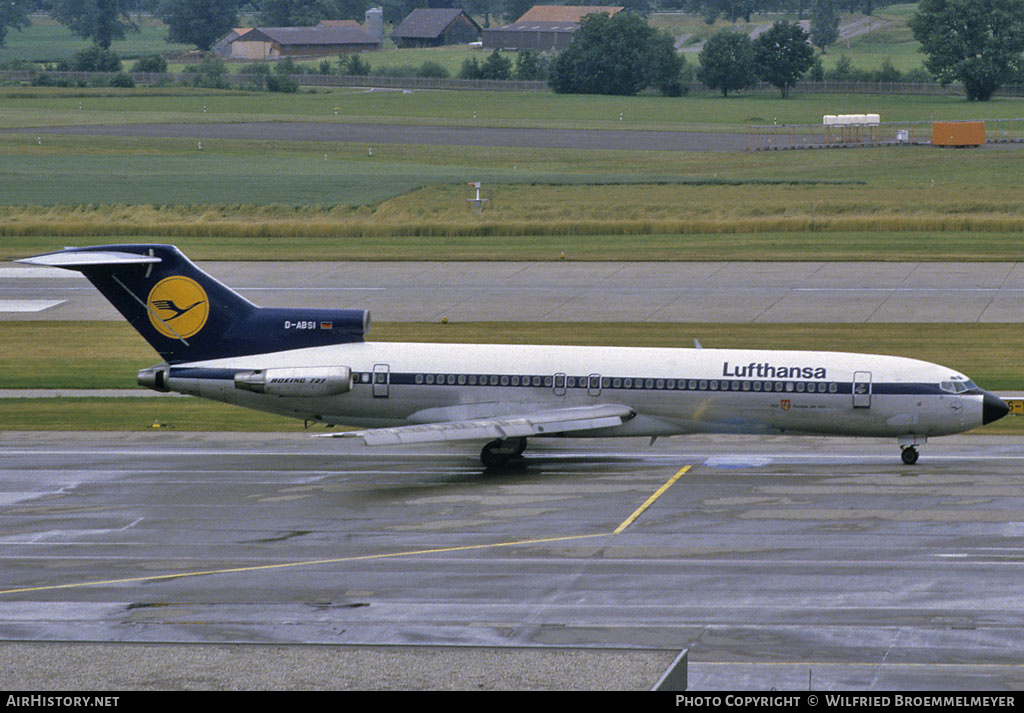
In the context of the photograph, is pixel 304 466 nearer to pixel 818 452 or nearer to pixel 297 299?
pixel 818 452

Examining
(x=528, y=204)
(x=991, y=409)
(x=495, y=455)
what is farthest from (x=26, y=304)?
(x=991, y=409)

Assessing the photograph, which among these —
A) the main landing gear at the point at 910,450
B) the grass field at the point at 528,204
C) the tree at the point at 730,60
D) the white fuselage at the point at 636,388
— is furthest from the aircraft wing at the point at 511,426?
the tree at the point at 730,60

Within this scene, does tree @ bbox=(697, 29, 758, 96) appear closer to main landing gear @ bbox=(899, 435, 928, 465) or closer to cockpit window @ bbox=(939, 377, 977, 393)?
main landing gear @ bbox=(899, 435, 928, 465)

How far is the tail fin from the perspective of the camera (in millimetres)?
44406

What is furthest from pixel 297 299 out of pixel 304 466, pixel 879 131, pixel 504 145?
pixel 879 131

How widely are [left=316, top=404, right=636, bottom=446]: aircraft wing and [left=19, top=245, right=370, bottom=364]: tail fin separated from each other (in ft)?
12.8

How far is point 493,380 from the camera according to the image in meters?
43.4

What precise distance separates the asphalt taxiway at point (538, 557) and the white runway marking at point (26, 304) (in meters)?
26.5

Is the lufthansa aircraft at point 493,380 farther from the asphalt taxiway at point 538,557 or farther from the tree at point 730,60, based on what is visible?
the tree at point 730,60

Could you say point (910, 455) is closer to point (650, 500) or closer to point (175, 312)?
point (650, 500)

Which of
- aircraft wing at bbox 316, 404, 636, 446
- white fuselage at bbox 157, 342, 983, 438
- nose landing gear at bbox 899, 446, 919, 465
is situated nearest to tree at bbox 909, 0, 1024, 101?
nose landing gear at bbox 899, 446, 919, 465

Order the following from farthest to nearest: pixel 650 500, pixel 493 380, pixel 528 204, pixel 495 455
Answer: pixel 528 204
pixel 493 380
pixel 495 455
pixel 650 500

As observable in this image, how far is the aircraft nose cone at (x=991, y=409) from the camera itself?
4209cm

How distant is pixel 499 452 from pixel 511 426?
4.70 ft
